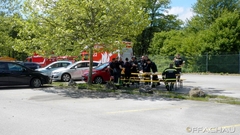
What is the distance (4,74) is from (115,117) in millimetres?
10087

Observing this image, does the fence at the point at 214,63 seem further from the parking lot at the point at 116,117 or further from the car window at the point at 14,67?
the car window at the point at 14,67

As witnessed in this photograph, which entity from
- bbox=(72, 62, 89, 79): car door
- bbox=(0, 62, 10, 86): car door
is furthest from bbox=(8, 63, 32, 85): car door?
bbox=(72, 62, 89, 79): car door

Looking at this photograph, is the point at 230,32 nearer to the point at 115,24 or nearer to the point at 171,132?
the point at 115,24

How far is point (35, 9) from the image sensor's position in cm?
1561

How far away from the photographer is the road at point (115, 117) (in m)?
7.25

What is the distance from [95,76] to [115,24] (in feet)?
17.7

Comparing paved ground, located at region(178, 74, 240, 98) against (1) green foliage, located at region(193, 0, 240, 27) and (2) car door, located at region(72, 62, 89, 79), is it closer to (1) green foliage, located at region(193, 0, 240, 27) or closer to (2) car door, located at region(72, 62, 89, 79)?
(2) car door, located at region(72, 62, 89, 79)

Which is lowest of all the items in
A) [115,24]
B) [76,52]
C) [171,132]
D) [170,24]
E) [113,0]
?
[171,132]

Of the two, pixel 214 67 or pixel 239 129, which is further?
pixel 214 67

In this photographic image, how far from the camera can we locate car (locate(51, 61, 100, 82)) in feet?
71.5

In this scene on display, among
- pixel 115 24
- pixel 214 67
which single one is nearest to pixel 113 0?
pixel 115 24


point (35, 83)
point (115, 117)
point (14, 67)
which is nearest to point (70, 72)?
point (35, 83)

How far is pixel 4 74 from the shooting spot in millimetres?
16938

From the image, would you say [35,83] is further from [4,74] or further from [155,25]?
[155,25]
